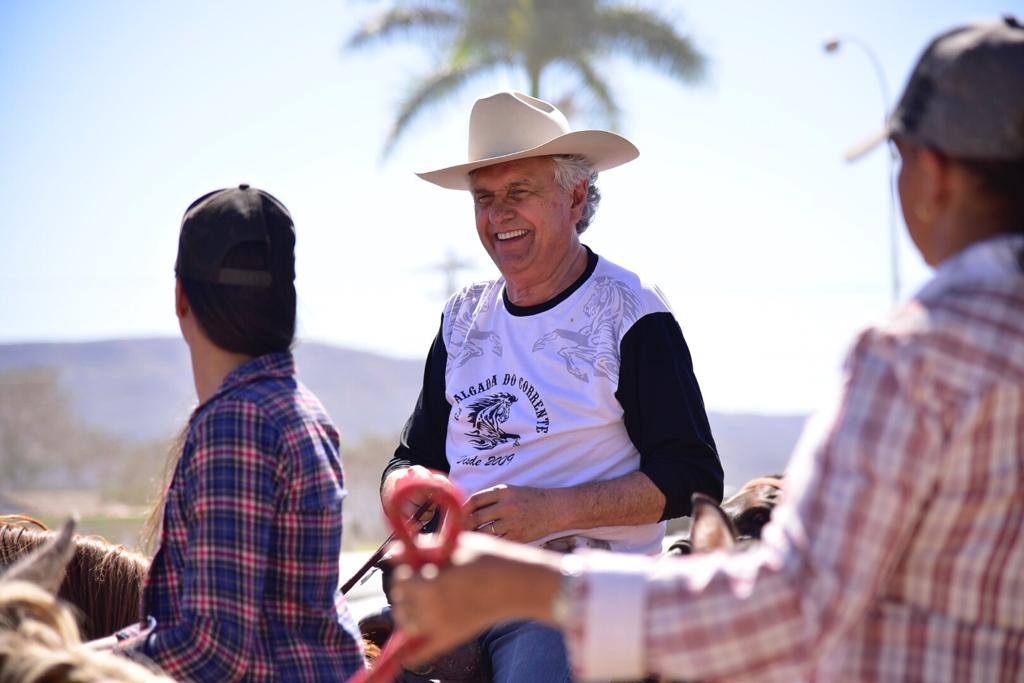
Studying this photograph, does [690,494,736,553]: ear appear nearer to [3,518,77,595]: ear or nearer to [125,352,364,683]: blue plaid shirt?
[125,352,364,683]: blue plaid shirt

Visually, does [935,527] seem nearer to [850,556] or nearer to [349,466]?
[850,556]

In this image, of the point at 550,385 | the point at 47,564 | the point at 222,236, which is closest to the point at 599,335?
the point at 550,385

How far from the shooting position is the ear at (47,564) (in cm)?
202

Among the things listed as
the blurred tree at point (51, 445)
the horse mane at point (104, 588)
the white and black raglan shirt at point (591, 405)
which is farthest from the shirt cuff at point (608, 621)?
the blurred tree at point (51, 445)

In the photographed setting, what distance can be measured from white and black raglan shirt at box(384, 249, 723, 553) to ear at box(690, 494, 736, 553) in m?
1.16

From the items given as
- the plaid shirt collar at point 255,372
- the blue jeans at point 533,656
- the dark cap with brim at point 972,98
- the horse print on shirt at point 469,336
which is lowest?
the blue jeans at point 533,656

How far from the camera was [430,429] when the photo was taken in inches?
158

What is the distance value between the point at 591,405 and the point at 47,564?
1776 mm

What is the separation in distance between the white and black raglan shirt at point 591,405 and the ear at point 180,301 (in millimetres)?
1391

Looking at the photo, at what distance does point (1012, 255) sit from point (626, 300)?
2039 mm

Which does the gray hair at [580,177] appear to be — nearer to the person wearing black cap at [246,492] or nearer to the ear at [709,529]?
the person wearing black cap at [246,492]

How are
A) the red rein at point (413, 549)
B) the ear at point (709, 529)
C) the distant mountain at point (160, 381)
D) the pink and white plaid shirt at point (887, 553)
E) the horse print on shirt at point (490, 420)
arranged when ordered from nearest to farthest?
the pink and white plaid shirt at point (887, 553) → the red rein at point (413, 549) → the ear at point (709, 529) → the horse print on shirt at point (490, 420) → the distant mountain at point (160, 381)

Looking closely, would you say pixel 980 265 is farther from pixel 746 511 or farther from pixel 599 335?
pixel 599 335

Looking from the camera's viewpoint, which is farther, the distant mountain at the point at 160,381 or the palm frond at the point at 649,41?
the distant mountain at the point at 160,381
